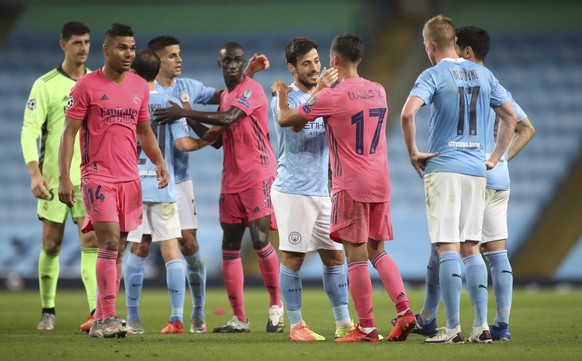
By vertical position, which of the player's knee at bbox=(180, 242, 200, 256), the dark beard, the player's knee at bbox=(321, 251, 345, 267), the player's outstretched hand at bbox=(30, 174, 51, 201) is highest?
the dark beard

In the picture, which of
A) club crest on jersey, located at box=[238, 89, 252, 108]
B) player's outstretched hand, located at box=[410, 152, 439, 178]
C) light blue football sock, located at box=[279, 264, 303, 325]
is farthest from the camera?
club crest on jersey, located at box=[238, 89, 252, 108]

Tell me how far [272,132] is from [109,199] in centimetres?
1436

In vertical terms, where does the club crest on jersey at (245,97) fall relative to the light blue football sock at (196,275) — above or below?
above

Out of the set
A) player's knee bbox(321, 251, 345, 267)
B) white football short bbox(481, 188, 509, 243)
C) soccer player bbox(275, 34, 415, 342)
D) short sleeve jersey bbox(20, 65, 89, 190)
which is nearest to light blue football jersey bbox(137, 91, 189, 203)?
short sleeve jersey bbox(20, 65, 89, 190)

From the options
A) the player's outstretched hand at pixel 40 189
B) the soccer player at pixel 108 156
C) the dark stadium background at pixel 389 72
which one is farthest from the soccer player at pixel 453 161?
the dark stadium background at pixel 389 72

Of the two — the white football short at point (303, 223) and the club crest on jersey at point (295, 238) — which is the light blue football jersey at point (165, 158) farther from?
the club crest on jersey at point (295, 238)

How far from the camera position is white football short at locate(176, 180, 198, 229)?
368 inches

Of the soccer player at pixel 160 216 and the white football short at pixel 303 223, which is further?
the soccer player at pixel 160 216

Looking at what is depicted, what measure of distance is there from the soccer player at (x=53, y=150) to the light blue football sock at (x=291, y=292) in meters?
2.26

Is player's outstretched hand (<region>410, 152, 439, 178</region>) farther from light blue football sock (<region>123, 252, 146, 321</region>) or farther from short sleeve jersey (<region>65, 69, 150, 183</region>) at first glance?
light blue football sock (<region>123, 252, 146, 321</region>)

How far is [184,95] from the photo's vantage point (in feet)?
31.1

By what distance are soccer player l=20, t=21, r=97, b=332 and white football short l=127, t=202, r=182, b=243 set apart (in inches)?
26.6

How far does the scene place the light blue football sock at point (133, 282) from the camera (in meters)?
9.02

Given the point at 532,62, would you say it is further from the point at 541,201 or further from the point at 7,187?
the point at 7,187
